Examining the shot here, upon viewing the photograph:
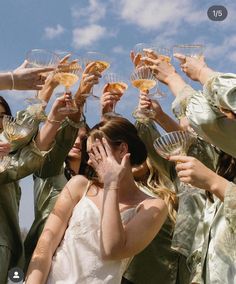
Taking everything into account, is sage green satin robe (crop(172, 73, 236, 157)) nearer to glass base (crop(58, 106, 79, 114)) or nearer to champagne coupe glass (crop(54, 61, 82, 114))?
glass base (crop(58, 106, 79, 114))

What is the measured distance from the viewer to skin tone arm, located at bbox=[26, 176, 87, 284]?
3197 millimetres

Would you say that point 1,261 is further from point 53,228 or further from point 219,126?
point 219,126

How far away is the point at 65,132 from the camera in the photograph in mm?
4211

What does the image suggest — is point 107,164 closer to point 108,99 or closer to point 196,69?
point 196,69

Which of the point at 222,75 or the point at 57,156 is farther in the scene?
the point at 57,156

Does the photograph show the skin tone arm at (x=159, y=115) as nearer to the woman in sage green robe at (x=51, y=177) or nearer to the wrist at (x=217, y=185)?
the woman in sage green robe at (x=51, y=177)

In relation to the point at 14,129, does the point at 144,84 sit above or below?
above

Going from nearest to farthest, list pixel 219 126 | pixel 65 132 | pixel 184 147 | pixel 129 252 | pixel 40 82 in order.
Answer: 1. pixel 219 126
2. pixel 129 252
3. pixel 184 147
4. pixel 40 82
5. pixel 65 132

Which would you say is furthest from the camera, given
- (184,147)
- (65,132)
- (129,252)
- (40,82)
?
(65,132)

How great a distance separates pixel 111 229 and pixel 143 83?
5.26ft

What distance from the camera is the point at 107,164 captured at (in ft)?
10.9

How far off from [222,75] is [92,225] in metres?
1.13

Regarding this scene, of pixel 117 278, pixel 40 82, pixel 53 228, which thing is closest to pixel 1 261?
pixel 53 228

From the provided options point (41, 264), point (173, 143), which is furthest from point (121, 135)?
point (41, 264)
